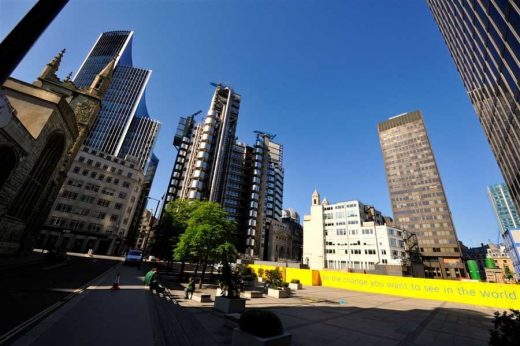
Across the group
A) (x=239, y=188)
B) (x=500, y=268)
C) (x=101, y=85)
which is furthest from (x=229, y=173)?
(x=500, y=268)

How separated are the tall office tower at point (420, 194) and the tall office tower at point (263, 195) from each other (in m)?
52.4

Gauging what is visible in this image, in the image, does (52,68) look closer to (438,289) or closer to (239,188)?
(239,188)

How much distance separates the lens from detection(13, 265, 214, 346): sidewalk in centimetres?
582

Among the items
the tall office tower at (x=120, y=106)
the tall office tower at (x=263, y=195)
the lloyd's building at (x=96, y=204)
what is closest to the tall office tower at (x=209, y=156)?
the tall office tower at (x=263, y=195)

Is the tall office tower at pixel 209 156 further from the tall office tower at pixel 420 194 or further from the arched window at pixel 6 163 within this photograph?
the tall office tower at pixel 420 194

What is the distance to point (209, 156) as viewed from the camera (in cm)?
8244

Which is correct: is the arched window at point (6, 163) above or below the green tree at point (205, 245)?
above

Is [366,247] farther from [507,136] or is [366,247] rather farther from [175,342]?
[175,342]

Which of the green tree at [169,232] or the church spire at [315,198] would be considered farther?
the church spire at [315,198]

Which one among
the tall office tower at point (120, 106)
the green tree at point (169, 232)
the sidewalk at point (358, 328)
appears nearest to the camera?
the sidewalk at point (358, 328)

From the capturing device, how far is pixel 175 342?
6.61 metres

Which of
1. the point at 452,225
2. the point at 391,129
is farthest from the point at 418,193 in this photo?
the point at 391,129

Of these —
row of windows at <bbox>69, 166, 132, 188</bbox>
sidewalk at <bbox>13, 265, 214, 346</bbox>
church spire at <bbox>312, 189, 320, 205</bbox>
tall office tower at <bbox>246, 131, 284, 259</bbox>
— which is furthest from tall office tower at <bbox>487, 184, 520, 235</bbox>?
row of windows at <bbox>69, 166, 132, 188</bbox>

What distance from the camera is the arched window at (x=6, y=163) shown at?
2112 cm
